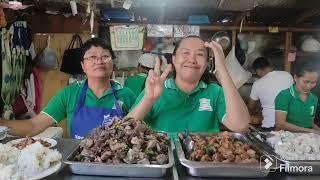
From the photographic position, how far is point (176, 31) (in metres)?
3.94

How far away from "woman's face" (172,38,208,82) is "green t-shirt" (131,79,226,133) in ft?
0.39

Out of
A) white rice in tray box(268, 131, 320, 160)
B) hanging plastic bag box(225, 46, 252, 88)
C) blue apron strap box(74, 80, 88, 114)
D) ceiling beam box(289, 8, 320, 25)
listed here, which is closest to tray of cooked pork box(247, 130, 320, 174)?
white rice in tray box(268, 131, 320, 160)

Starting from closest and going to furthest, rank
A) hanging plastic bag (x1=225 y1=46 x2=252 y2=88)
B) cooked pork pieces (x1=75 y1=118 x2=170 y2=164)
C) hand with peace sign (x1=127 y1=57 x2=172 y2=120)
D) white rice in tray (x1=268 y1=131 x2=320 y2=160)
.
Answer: cooked pork pieces (x1=75 y1=118 x2=170 y2=164), white rice in tray (x1=268 y1=131 x2=320 y2=160), hand with peace sign (x1=127 y1=57 x2=172 y2=120), hanging plastic bag (x1=225 y1=46 x2=252 y2=88)

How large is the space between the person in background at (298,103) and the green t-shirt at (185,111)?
138 cm

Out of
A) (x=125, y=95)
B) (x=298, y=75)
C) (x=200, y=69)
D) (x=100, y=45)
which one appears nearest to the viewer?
(x=200, y=69)

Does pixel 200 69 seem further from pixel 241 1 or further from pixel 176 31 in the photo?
pixel 176 31

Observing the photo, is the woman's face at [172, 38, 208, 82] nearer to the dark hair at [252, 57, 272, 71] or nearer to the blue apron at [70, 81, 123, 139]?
the blue apron at [70, 81, 123, 139]

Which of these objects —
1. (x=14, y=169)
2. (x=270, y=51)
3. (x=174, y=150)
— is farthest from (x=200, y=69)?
(x=270, y=51)

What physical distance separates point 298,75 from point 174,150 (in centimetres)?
220

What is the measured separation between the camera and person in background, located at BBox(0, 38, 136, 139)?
6.33 ft

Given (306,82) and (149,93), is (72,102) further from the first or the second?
Answer: (306,82)

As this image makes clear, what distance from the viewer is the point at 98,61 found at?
6.27 feet

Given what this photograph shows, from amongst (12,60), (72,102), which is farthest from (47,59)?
(72,102)

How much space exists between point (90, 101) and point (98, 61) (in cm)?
28
